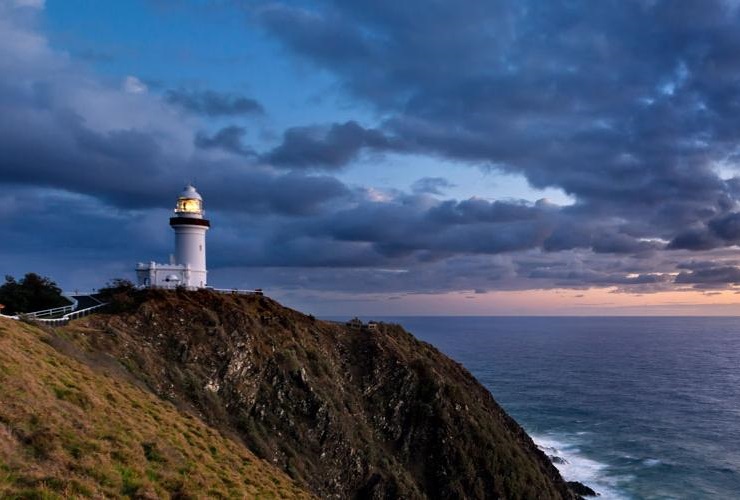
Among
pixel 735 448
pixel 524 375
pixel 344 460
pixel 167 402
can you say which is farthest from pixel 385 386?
pixel 524 375

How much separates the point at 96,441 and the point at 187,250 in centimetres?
4191

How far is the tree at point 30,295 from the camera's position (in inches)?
1863

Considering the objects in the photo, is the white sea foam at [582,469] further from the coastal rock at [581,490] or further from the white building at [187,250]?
the white building at [187,250]

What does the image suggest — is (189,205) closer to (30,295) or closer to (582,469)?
(30,295)

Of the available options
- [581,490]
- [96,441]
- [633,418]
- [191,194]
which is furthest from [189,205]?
[633,418]

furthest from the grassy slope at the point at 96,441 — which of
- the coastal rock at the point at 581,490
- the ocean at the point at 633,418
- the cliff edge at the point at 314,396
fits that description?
the ocean at the point at 633,418

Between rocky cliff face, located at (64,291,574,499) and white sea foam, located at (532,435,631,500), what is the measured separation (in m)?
6.86

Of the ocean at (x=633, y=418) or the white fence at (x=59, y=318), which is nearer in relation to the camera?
the white fence at (x=59, y=318)

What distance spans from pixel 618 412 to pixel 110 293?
284 ft

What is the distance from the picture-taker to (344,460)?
4081cm

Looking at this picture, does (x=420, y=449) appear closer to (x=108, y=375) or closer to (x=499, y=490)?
(x=499, y=490)

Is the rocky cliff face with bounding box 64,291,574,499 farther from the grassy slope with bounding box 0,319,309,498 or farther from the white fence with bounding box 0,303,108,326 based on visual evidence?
the grassy slope with bounding box 0,319,309,498

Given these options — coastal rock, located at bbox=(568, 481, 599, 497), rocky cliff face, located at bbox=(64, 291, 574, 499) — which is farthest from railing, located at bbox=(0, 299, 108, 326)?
coastal rock, located at bbox=(568, 481, 599, 497)

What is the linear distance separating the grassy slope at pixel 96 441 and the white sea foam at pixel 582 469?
43899 mm
